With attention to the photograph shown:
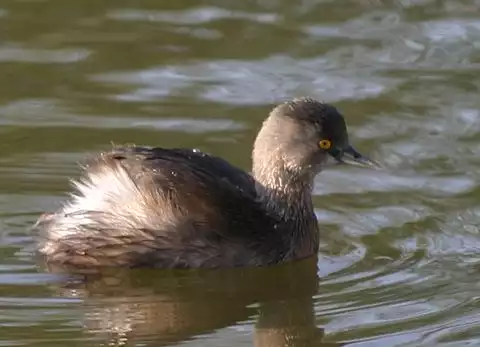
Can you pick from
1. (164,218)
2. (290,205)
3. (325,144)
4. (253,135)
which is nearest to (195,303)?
(164,218)

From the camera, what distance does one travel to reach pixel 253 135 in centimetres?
932

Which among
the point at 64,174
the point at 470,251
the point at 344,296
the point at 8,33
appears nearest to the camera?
the point at 344,296

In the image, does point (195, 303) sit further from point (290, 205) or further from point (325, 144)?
point (325, 144)

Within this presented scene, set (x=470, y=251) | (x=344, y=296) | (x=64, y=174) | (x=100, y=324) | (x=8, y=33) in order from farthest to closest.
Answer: (x=8, y=33) → (x=64, y=174) → (x=470, y=251) → (x=344, y=296) → (x=100, y=324)

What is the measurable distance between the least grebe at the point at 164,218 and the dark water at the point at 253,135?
114 millimetres

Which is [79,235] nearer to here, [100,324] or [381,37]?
[100,324]

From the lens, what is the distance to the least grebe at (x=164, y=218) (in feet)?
24.7

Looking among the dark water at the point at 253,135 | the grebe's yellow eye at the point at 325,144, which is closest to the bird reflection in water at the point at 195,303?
the dark water at the point at 253,135

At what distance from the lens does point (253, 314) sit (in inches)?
284

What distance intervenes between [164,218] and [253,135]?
6.18 ft

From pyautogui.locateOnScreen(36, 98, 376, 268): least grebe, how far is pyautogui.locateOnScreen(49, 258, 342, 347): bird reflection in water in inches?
3.0

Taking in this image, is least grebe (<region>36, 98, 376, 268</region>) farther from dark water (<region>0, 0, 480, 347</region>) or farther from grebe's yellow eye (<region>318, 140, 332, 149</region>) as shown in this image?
grebe's yellow eye (<region>318, 140, 332, 149</region>)

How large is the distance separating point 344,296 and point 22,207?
75.3 inches

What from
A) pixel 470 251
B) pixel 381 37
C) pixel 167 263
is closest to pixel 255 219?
pixel 167 263
